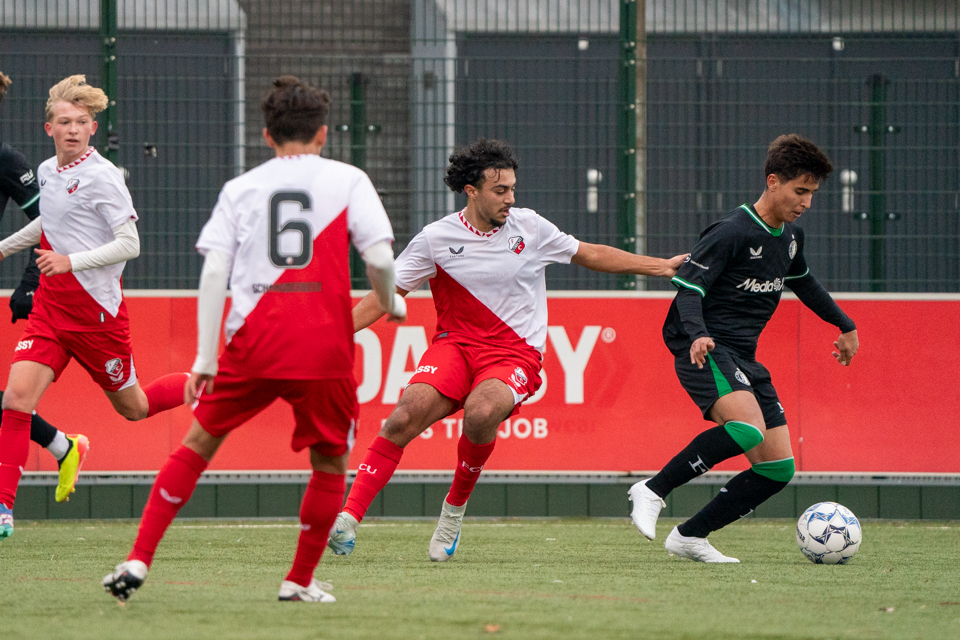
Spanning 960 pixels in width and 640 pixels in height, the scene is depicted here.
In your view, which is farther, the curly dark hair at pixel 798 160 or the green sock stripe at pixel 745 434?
the curly dark hair at pixel 798 160

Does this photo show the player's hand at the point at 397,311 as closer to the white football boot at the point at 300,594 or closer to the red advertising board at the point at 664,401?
the white football boot at the point at 300,594

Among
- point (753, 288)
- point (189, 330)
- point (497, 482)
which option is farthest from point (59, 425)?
point (753, 288)

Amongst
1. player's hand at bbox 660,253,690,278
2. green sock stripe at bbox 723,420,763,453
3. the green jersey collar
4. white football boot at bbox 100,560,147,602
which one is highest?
the green jersey collar

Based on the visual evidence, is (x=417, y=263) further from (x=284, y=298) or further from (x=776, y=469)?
(x=284, y=298)

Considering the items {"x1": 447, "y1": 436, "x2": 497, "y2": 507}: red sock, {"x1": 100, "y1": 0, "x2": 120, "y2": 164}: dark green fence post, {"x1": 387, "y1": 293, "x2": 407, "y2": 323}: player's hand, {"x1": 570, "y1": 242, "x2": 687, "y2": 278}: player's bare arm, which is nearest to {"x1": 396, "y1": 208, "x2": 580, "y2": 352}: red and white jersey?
{"x1": 570, "y1": 242, "x2": 687, "y2": 278}: player's bare arm

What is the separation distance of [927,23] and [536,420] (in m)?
4.05

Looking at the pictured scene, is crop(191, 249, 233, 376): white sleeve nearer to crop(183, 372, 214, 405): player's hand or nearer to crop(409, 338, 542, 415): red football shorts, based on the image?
crop(183, 372, 214, 405): player's hand

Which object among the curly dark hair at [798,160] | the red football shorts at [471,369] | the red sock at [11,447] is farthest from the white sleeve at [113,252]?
the curly dark hair at [798,160]

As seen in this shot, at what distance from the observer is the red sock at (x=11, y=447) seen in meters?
5.93

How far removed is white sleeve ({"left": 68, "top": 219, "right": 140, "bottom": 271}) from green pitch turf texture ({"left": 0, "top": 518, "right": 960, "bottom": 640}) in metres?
1.38

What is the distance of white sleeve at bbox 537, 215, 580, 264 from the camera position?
6340 mm

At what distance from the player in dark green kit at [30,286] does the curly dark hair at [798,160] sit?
3898 mm

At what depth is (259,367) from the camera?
162 inches

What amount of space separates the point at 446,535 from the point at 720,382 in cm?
149
